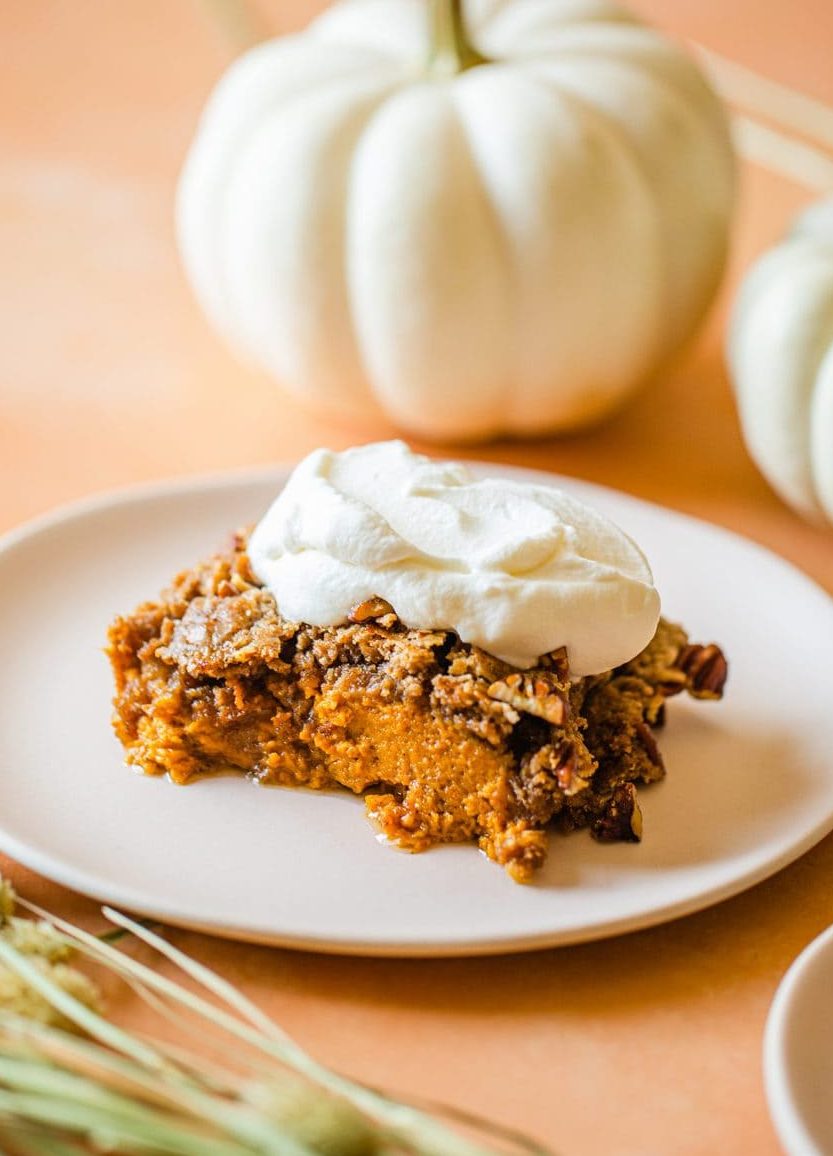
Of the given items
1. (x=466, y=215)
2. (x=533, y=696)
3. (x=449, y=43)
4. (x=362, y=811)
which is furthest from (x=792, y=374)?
(x=362, y=811)

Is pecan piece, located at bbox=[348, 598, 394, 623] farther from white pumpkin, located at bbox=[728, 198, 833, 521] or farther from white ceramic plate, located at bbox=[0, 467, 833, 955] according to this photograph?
white pumpkin, located at bbox=[728, 198, 833, 521]

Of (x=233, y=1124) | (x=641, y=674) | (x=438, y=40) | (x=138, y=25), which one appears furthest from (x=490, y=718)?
(x=138, y=25)

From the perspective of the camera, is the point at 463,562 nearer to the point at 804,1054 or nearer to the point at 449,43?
the point at 804,1054

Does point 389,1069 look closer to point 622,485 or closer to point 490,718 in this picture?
point 490,718

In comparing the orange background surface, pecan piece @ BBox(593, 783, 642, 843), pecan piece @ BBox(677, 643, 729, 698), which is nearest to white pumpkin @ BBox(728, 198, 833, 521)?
the orange background surface

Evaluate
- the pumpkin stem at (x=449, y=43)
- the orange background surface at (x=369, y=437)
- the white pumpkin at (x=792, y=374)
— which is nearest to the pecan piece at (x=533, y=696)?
the orange background surface at (x=369, y=437)

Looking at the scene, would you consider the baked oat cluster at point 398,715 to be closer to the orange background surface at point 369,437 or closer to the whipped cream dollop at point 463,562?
the whipped cream dollop at point 463,562

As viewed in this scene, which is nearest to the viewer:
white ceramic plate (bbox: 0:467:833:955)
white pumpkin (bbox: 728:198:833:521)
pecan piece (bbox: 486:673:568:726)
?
white ceramic plate (bbox: 0:467:833:955)
